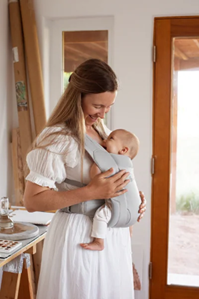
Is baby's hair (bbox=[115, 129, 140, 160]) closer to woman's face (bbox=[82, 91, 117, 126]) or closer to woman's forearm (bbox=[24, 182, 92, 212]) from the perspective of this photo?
woman's face (bbox=[82, 91, 117, 126])

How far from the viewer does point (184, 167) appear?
295 centimetres

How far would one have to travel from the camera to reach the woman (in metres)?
1.56

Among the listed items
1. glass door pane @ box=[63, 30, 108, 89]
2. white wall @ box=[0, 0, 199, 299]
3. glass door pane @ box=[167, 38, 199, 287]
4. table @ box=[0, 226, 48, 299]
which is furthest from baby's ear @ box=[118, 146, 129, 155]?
glass door pane @ box=[63, 30, 108, 89]

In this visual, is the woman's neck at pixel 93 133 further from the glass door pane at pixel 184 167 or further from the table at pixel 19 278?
the glass door pane at pixel 184 167

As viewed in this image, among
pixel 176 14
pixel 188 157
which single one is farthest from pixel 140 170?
pixel 176 14

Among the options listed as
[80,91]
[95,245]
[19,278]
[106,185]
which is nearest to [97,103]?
[80,91]

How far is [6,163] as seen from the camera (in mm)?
2920

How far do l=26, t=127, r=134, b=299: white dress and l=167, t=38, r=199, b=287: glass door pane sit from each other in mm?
1350

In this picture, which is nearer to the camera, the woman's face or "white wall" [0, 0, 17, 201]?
the woman's face

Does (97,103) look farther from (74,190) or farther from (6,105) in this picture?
(6,105)

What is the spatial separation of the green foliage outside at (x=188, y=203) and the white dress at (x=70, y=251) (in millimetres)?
1344

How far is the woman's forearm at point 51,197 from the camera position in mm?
1556

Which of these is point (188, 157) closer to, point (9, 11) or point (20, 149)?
point (20, 149)

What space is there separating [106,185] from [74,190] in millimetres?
126
